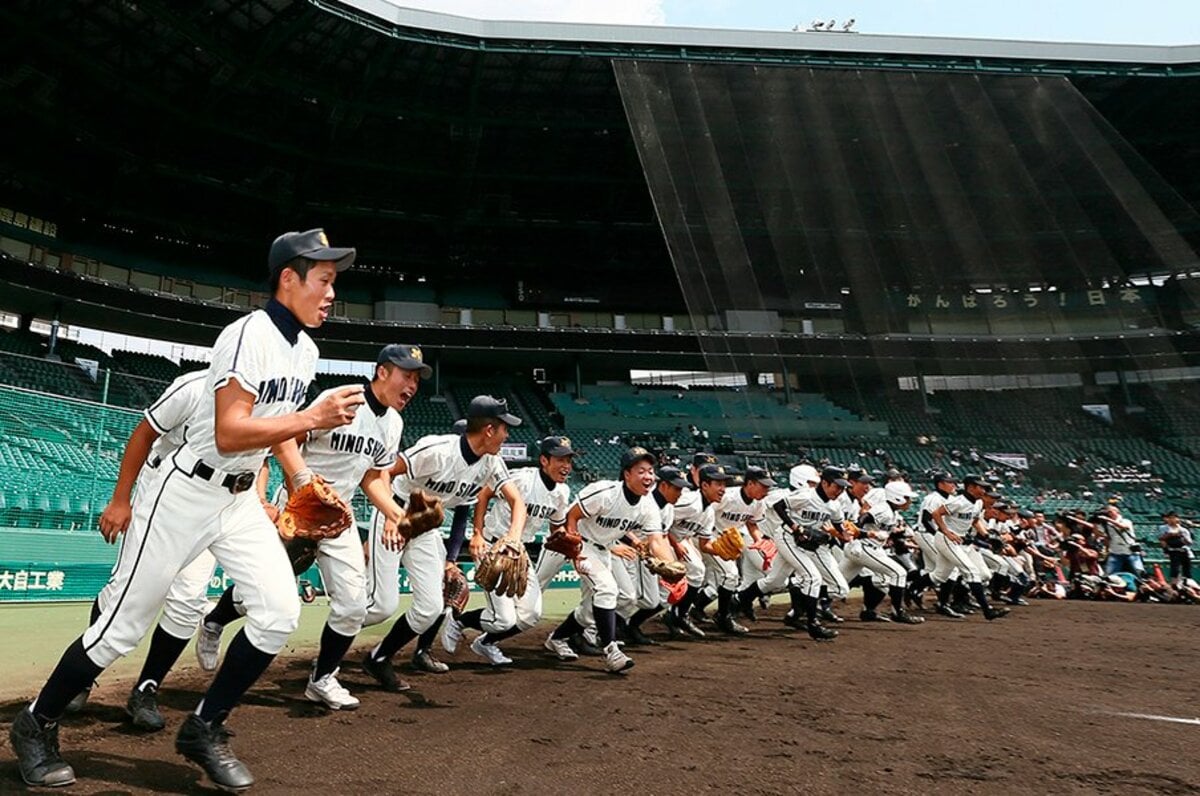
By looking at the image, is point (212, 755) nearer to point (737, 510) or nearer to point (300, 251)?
point (300, 251)

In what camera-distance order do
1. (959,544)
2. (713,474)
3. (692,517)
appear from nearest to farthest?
(713,474) < (692,517) < (959,544)

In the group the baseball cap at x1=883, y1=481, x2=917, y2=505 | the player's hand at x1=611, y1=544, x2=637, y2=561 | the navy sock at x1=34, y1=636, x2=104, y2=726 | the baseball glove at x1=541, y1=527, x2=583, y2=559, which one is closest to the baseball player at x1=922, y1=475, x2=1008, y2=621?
the baseball cap at x1=883, y1=481, x2=917, y2=505

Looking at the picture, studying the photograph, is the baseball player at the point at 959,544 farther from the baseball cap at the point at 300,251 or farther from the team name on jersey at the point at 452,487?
the baseball cap at the point at 300,251

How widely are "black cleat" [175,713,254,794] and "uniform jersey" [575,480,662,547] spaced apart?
11.4 ft

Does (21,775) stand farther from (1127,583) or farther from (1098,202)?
(1098,202)

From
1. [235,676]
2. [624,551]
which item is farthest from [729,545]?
[235,676]

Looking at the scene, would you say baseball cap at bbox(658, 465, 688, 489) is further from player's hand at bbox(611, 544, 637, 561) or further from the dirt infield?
the dirt infield

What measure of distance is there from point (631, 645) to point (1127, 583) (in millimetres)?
12931

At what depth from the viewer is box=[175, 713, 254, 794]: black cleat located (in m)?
2.55

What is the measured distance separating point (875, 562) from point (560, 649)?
5.01m

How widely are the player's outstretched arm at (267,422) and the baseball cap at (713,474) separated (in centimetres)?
538

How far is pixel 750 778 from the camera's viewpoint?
2855mm

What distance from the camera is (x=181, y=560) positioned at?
2695mm

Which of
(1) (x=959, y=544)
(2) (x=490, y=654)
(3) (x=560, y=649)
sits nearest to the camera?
(2) (x=490, y=654)
